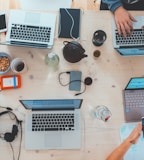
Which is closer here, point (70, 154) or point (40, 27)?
point (70, 154)

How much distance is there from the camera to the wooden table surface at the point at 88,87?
1258mm

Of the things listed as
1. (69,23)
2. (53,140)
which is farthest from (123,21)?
(53,140)

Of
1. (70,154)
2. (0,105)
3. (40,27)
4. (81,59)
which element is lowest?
(70,154)

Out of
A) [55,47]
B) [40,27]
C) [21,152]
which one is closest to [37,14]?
[40,27]

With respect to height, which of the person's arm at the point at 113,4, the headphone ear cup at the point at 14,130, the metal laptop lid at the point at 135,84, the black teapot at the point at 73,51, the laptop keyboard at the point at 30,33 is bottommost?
the headphone ear cup at the point at 14,130

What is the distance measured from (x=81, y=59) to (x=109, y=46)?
0.57 ft

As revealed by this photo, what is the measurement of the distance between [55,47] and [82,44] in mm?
150

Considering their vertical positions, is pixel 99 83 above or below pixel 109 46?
below

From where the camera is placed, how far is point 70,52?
1266 millimetres

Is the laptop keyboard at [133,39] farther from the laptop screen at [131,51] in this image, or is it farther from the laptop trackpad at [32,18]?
the laptop trackpad at [32,18]

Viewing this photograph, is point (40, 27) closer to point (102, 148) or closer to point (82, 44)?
point (82, 44)

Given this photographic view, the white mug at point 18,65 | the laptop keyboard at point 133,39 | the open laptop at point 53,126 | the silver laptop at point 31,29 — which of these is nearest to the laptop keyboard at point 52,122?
the open laptop at point 53,126

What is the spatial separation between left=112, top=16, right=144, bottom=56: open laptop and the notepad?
0.21m

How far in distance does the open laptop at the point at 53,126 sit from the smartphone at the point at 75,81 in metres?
0.10
